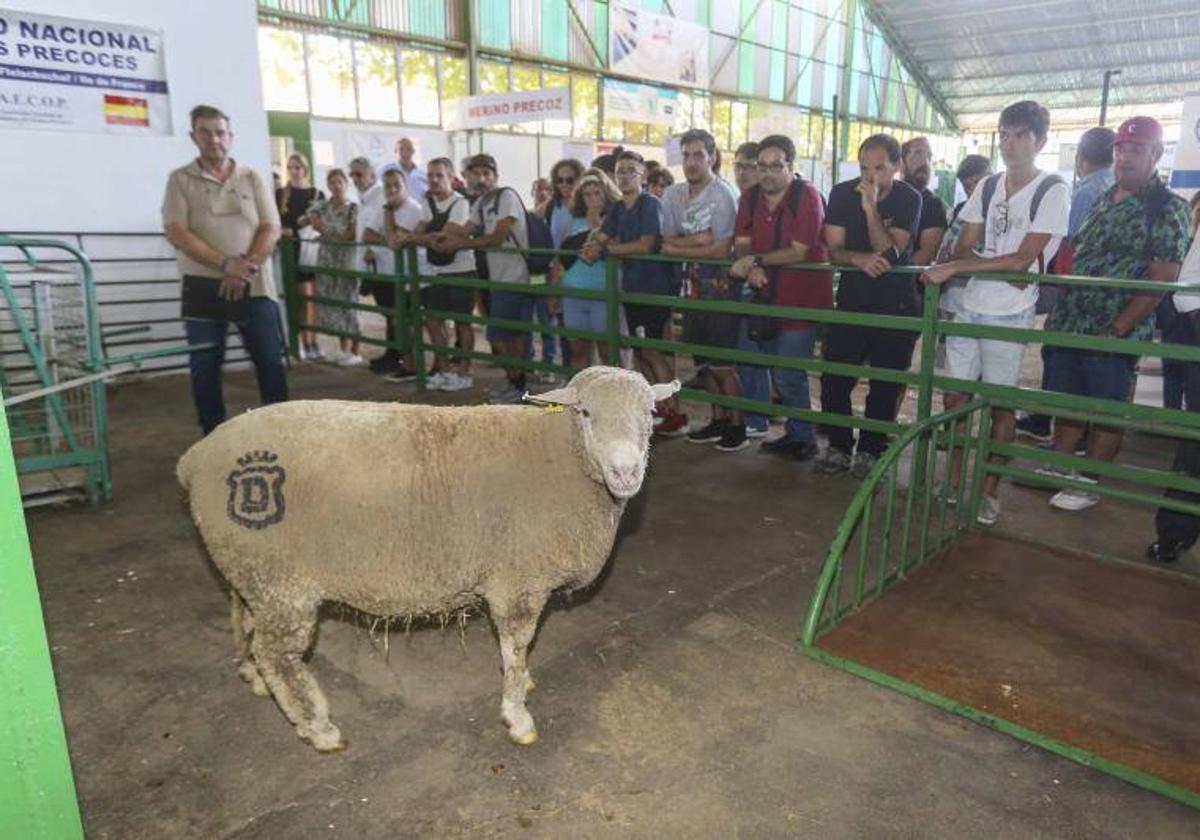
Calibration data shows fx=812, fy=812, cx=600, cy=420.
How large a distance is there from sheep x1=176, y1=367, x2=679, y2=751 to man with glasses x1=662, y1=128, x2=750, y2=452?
2.86m

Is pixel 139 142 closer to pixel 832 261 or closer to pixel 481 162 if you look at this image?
pixel 481 162

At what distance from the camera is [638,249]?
5.43 m

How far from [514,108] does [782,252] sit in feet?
26.7

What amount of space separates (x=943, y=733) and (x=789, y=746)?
0.51 metres

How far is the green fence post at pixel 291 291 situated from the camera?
331 inches

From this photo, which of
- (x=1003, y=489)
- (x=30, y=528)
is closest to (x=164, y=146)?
(x=30, y=528)

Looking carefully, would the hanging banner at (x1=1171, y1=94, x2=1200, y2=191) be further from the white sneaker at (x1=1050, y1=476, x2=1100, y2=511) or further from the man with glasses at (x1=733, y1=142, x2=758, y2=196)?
the man with glasses at (x1=733, y1=142, x2=758, y2=196)

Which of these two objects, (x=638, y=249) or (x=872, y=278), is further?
(x=638, y=249)

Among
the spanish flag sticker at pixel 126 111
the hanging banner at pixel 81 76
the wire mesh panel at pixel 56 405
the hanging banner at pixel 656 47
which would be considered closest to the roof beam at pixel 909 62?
the hanging banner at pixel 656 47

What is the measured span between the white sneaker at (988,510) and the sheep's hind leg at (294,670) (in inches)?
130

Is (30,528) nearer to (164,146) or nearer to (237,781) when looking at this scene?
(237,781)

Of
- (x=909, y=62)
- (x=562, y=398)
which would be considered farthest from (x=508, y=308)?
(x=909, y=62)

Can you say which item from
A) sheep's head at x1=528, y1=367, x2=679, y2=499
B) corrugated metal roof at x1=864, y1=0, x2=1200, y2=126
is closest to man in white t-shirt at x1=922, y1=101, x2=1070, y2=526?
sheep's head at x1=528, y1=367, x2=679, y2=499

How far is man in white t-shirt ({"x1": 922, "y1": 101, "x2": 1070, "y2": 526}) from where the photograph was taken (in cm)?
381
